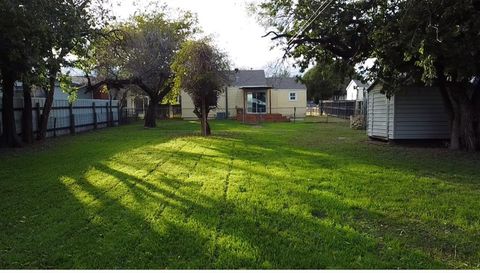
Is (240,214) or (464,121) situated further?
(464,121)

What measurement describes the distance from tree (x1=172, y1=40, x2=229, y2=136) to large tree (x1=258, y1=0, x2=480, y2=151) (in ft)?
11.5

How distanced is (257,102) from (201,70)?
19.7m

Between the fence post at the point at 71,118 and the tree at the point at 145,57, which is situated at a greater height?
the tree at the point at 145,57

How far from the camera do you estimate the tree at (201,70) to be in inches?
755

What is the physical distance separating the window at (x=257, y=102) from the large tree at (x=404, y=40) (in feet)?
71.5

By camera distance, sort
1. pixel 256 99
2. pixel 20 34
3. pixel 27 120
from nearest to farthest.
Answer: pixel 20 34 < pixel 27 120 < pixel 256 99

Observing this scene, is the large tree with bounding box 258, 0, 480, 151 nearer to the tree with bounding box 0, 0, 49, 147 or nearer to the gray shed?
the gray shed

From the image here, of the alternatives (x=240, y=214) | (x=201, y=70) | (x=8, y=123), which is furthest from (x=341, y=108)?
(x=240, y=214)

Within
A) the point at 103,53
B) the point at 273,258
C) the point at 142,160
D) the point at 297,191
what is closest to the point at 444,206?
the point at 297,191

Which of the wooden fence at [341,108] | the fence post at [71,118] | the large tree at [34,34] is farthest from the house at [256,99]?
the large tree at [34,34]

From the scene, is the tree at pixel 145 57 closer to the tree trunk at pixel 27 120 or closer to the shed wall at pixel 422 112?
the tree trunk at pixel 27 120

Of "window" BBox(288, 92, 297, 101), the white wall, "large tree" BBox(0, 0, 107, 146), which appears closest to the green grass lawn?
"large tree" BBox(0, 0, 107, 146)

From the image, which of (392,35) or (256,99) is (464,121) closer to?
(392,35)

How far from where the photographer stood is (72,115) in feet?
73.8
